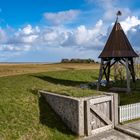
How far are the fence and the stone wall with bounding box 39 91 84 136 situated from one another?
3.77 meters

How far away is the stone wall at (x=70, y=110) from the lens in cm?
1617

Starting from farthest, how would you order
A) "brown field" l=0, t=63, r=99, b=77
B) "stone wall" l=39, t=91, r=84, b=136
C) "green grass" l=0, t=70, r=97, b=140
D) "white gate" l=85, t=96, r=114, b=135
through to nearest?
"brown field" l=0, t=63, r=99, b=77 < "white gate" l=85, t=96, r=114, b=135 < "stone wall" l=39, t=91, r=84, b=136 < "green grass" l=0, t=70, r=97, b=140

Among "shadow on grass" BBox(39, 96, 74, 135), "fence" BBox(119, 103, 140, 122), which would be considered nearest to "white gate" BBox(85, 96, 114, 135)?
"fence" BBox(119, 103, 140, 122)

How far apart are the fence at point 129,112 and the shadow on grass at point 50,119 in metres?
4.21

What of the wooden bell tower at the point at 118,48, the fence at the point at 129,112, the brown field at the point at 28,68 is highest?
the wooden bell tower at the point at 118,48

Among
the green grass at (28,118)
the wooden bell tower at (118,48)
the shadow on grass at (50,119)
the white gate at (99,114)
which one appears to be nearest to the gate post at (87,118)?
the white gate at (99,114)

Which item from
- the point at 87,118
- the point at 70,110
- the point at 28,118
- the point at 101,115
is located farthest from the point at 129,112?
the point at 28,118

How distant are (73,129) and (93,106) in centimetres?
184

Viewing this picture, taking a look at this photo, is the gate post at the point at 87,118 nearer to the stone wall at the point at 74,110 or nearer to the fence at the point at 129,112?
the stone wall at the point at 74,110

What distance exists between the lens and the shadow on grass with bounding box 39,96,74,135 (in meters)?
16.8

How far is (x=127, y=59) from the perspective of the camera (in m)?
29.6

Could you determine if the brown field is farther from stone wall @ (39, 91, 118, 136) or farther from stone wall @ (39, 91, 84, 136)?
stone wall @ (39, 91, 118, 136)

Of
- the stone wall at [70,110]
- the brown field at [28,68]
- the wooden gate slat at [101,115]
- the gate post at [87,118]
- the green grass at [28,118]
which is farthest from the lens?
the brown field at [28,68]

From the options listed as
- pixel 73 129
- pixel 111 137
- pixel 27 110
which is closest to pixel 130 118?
→ pixel 111 137
